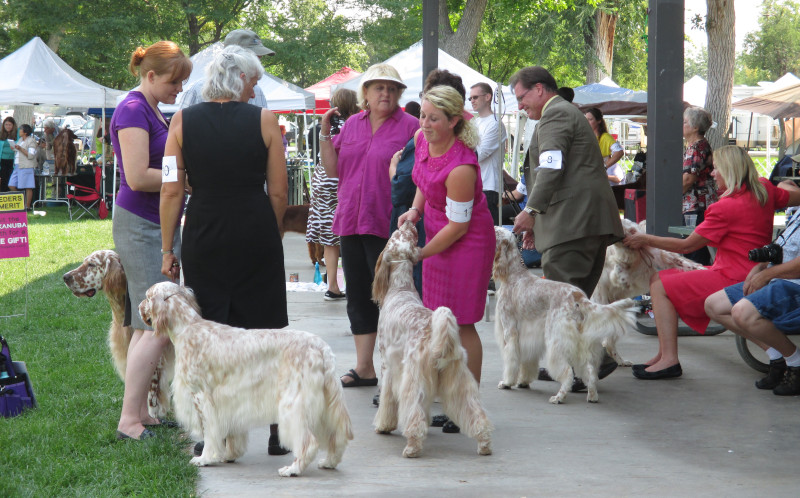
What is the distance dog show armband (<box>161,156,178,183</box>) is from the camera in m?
4.10

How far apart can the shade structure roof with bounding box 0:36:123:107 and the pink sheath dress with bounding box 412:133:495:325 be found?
1568cm

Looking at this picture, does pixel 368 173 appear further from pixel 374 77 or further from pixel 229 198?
pixel 229 198

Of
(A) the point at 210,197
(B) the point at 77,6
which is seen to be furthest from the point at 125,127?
(B) the point at 77,6

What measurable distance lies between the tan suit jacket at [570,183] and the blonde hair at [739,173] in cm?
82

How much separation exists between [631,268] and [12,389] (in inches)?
173

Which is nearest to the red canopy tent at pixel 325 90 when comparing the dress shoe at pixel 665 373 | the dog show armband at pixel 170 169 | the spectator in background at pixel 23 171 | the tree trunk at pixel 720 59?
the spectator in background at pixel 23 171

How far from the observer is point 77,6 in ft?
102

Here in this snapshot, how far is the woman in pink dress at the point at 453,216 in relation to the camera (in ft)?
14.8

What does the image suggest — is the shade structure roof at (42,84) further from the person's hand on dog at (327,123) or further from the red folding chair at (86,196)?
the person's hand on dog at (327,123)

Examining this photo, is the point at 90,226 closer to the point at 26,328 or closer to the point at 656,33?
the point at 26,328

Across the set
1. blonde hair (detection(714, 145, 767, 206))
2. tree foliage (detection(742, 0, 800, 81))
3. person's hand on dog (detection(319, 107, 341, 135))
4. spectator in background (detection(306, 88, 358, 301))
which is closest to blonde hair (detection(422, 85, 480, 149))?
person's hand on dog (detection(319, 107, 341, 135))

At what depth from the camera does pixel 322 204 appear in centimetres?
1053

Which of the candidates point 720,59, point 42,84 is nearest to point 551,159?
point 720,59

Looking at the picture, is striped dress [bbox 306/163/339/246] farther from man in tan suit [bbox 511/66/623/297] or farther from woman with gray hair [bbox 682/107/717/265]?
man in tan suit [bbox 511/66/623/297]
